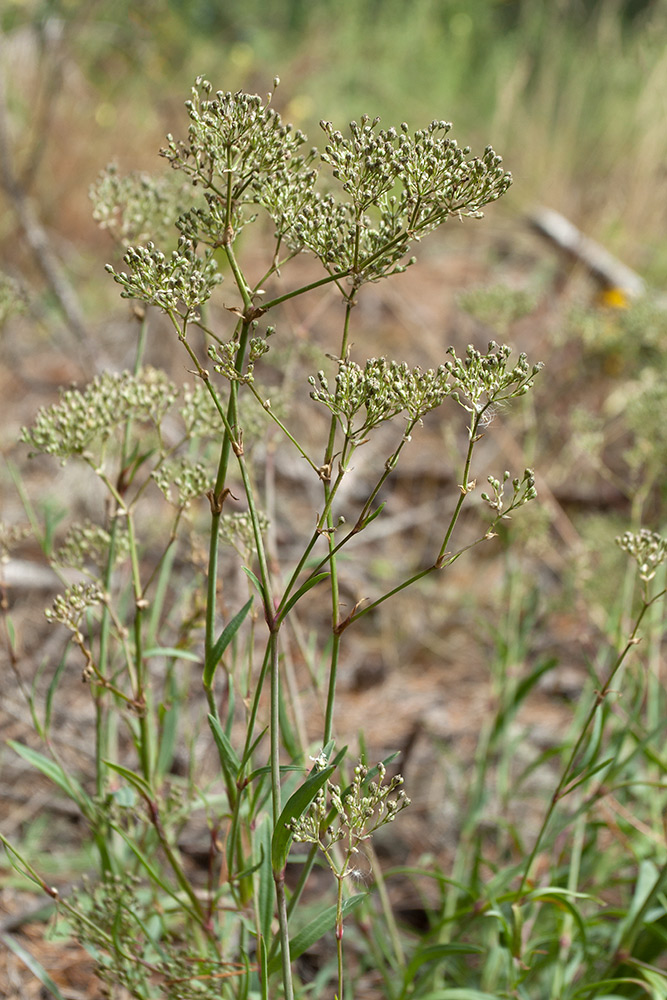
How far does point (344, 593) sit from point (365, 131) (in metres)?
2.79

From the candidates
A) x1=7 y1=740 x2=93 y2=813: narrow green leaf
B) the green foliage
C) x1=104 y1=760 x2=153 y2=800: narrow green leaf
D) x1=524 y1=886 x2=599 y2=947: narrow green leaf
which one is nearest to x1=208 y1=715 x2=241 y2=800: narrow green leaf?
the green foliage

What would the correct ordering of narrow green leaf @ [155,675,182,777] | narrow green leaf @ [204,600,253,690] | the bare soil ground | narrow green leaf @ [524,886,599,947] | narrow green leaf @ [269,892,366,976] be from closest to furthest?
narrow green leaf @ [204,600,253,690]
narrow green leaf @ [269,892,366,976]
narrow green leaf @ [524,886,599,947]
narrow green leaf @ [155,675,182,777]
the bare soil ground

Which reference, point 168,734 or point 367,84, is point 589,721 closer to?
point 168,734

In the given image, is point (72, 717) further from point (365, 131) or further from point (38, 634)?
point (365, 131)

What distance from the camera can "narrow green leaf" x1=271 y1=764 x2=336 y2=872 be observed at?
1.02m

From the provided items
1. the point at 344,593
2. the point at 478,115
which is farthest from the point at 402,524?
the point at 478,115

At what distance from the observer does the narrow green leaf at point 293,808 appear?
1.02 metres

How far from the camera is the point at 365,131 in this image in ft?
3.45

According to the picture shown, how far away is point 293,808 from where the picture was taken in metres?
1.07

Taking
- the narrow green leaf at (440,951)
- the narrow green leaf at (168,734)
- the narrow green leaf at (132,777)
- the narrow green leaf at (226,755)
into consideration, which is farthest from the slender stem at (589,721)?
the narrow green leaf at (168,734)

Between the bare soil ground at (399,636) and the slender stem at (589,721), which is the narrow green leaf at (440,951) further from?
the bare soil ground at (399,636)

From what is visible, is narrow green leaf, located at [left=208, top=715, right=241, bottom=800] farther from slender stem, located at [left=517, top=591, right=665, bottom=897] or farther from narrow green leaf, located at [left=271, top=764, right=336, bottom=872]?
slender stem, located at [left=517, top=591, right=665, bottom=897]

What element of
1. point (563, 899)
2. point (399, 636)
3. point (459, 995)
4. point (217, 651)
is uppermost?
point (399, 636)

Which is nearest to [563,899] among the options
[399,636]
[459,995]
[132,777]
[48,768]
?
[459,995]
